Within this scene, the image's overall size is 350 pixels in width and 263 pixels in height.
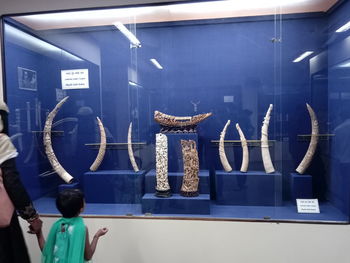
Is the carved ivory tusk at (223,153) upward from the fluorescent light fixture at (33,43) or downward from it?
downward

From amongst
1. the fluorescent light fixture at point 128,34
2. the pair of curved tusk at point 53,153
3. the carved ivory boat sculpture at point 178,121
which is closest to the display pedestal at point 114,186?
the pair of curved tusk at point 53,153

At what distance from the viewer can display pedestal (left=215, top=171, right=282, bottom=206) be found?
8.05 ft

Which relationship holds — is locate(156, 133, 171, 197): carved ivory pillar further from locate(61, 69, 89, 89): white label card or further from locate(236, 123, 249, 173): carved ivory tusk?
locate(61, 69, 89, 89): white label card

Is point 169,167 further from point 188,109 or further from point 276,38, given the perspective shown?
point 276,38

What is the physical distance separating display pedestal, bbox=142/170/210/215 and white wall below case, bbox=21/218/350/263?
16 cm

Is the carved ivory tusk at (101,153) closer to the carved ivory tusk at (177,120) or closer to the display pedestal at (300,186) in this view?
the carved ivory tusk at (177,120)

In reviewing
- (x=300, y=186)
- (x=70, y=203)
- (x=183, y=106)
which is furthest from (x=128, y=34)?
(x=300, y=186)

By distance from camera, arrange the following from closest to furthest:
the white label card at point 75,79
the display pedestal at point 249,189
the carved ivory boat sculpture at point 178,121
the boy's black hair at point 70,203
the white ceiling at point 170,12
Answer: the boy's black hair at point 70,203, the white ceiling at point 170,12, the display pedestal at point 249,189, the white label card at point 75,79, the carved ivory boat sculpture at point 178,121

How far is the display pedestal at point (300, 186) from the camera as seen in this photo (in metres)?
2.47

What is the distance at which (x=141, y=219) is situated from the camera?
7.45 feet

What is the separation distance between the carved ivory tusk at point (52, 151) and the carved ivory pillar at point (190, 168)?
3.74ft

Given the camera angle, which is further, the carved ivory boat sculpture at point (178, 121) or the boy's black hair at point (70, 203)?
the carved ivory boat sculpture at point (178, 121)

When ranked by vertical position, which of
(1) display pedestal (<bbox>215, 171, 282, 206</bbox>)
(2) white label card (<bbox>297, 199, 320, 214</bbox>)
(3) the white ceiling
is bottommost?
(2) white label card (<bbox>297, 199, 320, 214</bbox>)

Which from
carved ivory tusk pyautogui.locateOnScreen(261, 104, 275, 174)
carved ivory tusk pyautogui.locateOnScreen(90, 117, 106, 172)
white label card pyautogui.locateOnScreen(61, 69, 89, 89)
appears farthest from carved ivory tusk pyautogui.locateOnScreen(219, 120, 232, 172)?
white label card pyautogui.locateOnScreen(61, 69, 89, 89)
